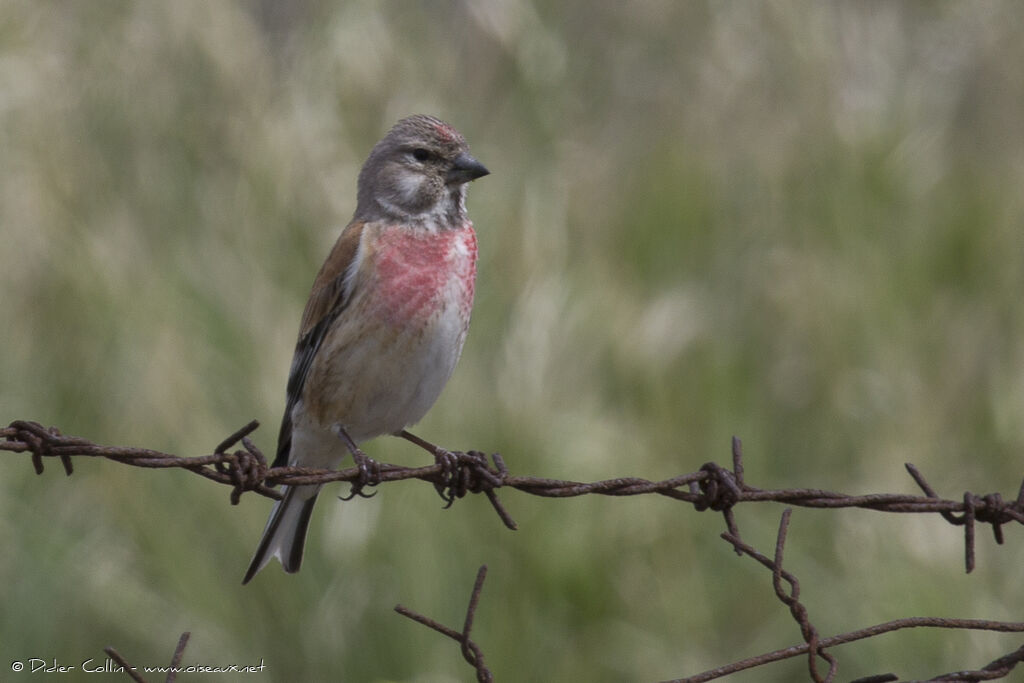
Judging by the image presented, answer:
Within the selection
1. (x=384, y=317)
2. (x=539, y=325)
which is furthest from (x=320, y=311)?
(x=539, y=325)

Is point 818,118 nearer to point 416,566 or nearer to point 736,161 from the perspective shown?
point 736,161

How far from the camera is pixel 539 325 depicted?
12.8 ft

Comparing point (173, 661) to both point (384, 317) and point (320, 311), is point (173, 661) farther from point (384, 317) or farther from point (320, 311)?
point (320, 311)

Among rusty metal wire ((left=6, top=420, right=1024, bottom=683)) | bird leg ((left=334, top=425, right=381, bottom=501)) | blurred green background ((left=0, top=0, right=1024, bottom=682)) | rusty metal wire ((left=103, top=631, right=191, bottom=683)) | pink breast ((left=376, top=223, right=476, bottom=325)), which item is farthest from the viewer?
blurred green background ((left=0, top=0, right=1024, bottom=682))

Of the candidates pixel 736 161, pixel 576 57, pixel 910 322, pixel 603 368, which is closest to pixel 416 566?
pixel 603 368

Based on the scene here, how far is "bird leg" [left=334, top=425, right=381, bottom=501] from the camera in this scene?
2.51m

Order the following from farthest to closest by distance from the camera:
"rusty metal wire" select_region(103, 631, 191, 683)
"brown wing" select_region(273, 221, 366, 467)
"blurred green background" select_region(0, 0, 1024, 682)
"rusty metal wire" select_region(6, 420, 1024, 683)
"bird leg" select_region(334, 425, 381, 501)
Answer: "blurred green background" select_region(0, 0, 1024, 682) < "brown wing" select_region(273, 221, 366, 467) < "bird leg" select_region(334, 425, 381, 501) < "rusty metal wire" select_region(6, 420, 1024, 683) < "rusty metal wire" select_region(103, 631, 191, 683)

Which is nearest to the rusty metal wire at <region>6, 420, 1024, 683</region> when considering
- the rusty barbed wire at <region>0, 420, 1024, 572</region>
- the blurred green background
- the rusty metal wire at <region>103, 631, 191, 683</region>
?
the rusty barbed wire at <region>0, 420, 1024, 572</region>

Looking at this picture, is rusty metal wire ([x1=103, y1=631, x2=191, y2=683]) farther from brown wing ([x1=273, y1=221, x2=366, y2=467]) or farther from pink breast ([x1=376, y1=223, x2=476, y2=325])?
brown wing ([x1=273, y1=221, x2=366, y2=467])

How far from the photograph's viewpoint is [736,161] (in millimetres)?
5484

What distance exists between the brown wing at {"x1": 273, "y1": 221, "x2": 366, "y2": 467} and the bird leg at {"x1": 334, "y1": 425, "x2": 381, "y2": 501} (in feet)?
0.63

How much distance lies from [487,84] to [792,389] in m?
1.90

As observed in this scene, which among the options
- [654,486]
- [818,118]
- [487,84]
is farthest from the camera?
[487,84]

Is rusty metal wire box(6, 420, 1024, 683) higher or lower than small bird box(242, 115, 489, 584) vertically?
lower
